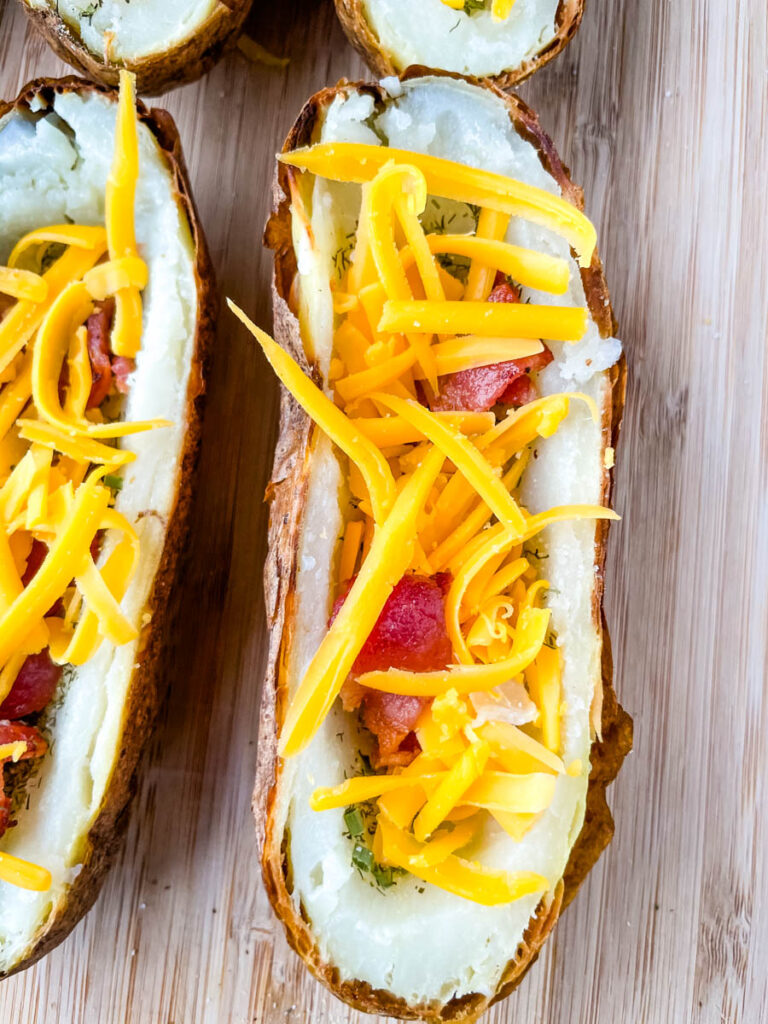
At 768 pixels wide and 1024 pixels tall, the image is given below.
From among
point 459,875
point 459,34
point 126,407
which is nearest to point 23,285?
point 126,407

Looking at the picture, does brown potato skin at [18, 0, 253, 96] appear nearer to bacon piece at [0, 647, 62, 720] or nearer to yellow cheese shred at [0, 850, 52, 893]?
bacon piece at [0, 647, 62, 720]

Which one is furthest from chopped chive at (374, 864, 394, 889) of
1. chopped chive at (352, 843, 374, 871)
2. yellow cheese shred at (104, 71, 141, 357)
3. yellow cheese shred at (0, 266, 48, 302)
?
yellow cheese shred at (0, 266, 48, 302)

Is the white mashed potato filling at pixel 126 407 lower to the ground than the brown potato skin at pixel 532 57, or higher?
lower

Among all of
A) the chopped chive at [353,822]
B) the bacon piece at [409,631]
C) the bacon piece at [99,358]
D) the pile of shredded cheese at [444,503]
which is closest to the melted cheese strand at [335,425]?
the pile of shredded cheese at [444,503]

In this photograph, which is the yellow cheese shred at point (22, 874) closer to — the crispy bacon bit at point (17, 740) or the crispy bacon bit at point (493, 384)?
the crispy bacon bit at point (17, 740)

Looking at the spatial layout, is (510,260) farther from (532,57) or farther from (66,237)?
(66,237)

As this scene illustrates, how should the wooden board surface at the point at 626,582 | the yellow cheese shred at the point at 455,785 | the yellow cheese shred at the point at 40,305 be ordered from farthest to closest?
the wooden board surface at the point at 626,582
the yellow cheese shred at the point at 40,305
the yellow cheese shred at the point at 455,785

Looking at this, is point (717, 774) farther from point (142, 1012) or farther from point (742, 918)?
point (142, 1012)
